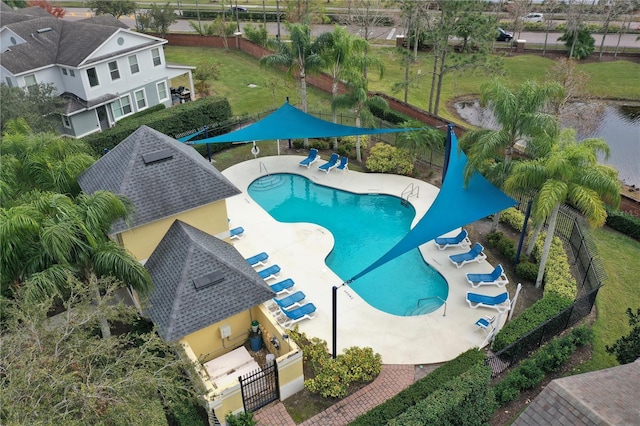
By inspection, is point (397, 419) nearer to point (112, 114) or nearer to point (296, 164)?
point (296, 164)

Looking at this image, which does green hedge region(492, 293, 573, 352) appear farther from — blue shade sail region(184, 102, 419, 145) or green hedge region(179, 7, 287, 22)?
green hedge region(179, 7, 287, 22)

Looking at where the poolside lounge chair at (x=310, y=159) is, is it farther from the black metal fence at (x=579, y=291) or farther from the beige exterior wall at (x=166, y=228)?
the black metal fence at (x=579, y=291)

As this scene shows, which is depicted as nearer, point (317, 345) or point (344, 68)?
point (317, 345)

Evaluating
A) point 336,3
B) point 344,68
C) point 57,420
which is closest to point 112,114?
point 344,68

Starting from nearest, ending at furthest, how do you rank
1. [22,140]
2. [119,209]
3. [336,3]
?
[119,209] < [22,140] < [336,3]

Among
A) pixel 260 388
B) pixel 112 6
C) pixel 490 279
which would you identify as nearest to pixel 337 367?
pixel 260 388
